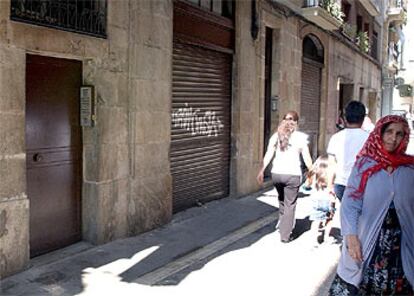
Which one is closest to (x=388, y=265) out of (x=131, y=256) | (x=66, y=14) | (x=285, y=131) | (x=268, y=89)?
(x=131, y=256)

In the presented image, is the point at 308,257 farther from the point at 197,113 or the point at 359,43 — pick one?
the point at 359,43

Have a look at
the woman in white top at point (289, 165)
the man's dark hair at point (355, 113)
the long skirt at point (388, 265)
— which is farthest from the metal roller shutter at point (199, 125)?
the long skirt at point (388, 265)

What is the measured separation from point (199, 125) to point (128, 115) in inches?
86.0

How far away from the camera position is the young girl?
244 inches

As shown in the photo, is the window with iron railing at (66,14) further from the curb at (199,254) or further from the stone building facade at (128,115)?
the curb at (199,254)

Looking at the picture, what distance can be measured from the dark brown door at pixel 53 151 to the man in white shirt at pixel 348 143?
2857 mm

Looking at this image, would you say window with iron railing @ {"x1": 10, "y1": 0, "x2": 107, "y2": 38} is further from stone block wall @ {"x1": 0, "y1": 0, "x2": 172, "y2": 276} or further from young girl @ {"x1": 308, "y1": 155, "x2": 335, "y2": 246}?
young girl @ {"x1": 308, "y1": 155, "x2": 335, "y2": 246}

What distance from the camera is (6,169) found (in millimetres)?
4715

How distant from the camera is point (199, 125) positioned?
8266 mm

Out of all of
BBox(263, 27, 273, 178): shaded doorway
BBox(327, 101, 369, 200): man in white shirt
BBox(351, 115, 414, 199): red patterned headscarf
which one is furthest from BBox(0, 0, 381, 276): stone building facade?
BBox(351, 115, 414, 199): red patterned headscarf

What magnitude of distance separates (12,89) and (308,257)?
3.59 metres

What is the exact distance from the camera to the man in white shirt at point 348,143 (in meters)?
5.34

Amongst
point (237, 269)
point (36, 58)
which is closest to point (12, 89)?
point (36, 58)

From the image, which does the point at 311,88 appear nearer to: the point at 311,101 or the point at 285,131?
the point at 311,101
